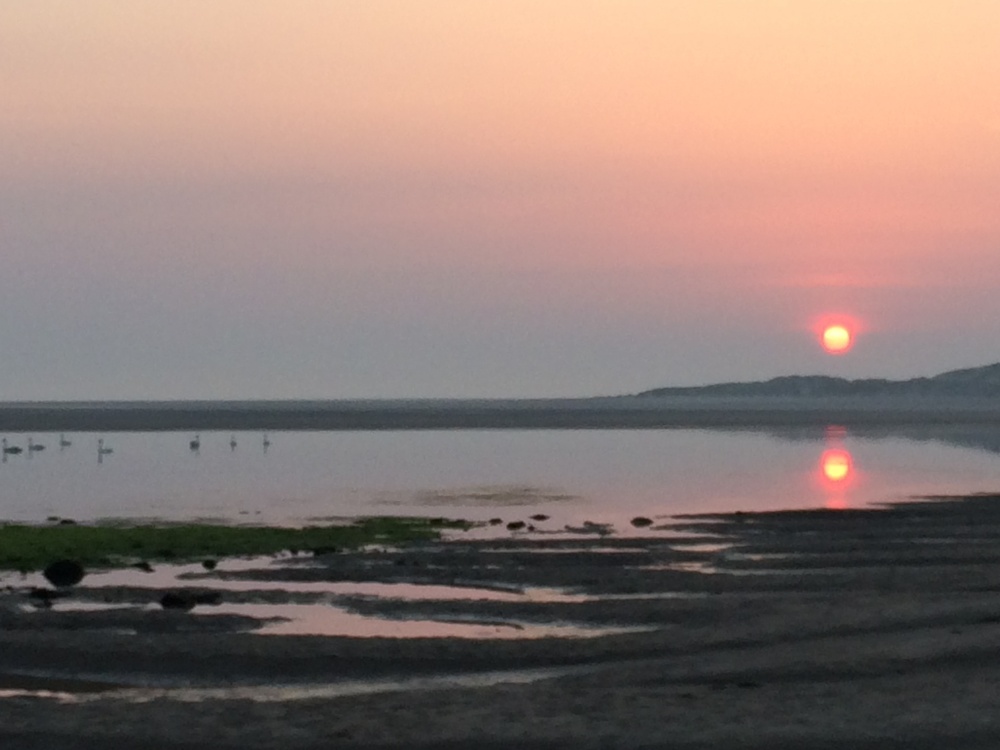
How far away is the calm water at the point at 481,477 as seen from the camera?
51438 mm

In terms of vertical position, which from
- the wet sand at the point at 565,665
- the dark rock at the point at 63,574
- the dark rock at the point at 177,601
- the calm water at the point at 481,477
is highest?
the calm water at the point at 481,477

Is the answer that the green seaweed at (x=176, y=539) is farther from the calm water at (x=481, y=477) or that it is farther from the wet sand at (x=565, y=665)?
the calm water at (x=481, y=477)

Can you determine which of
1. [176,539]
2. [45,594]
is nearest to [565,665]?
[45,594]

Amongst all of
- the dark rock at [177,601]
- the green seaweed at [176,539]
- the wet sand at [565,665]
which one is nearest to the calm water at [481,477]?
the green seaweed at [176,539]

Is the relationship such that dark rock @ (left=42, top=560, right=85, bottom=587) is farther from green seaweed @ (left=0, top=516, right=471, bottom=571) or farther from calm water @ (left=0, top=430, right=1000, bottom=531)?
calm water @ (left=0, top=430, right=1000, bottom=531)

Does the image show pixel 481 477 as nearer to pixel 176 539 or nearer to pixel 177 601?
pixel 176 539

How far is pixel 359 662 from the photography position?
21109 mm

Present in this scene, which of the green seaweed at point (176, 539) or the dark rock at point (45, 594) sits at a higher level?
the green seaweed at point (176, 539)

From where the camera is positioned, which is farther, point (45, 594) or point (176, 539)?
point (176, 539)

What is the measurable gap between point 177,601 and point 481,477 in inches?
1720

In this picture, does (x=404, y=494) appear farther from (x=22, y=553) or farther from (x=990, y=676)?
(x=990, y=676)

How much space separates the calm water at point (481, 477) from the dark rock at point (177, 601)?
696 inches

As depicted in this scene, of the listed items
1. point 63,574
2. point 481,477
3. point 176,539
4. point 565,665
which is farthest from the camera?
point 481,477

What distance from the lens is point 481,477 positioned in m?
69.4
